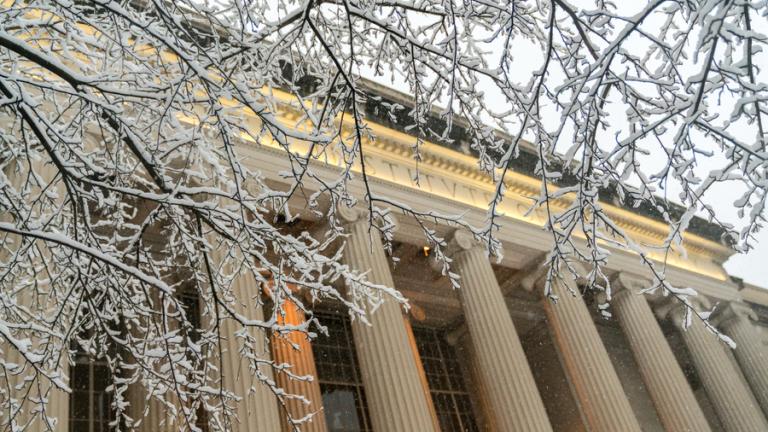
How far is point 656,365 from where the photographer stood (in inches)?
778

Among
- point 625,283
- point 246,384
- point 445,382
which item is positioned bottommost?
point 246,384

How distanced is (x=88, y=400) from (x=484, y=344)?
330 inches

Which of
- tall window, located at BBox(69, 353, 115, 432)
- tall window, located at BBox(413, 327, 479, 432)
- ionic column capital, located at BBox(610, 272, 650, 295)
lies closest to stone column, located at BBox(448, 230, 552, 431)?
tall window, located at BBox(413, 327, 479, 432)

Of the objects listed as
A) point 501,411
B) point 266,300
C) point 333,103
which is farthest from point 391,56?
point 266,300

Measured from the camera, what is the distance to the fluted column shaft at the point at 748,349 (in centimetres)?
2448

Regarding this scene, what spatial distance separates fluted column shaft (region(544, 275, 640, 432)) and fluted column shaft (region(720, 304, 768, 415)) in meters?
9.57

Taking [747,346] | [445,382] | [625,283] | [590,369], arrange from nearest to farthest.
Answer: [590,369] → [625,283] → [445,382] → [747,346]

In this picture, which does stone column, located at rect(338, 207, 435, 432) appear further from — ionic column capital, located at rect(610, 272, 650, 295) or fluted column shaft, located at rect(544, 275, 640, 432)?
ionic column capital, located at rect(610, 272, 650, 295)

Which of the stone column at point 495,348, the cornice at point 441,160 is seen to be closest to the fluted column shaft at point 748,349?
the cornice at point 441,160

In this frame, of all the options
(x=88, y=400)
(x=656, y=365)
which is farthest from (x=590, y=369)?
(x=88, y=400)

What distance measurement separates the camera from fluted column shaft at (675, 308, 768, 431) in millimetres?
21891

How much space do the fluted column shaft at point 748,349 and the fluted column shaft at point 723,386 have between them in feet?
6.72

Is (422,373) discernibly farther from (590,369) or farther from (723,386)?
(723,386)

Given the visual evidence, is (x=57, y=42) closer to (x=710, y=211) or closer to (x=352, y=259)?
(x=710, y=211)
